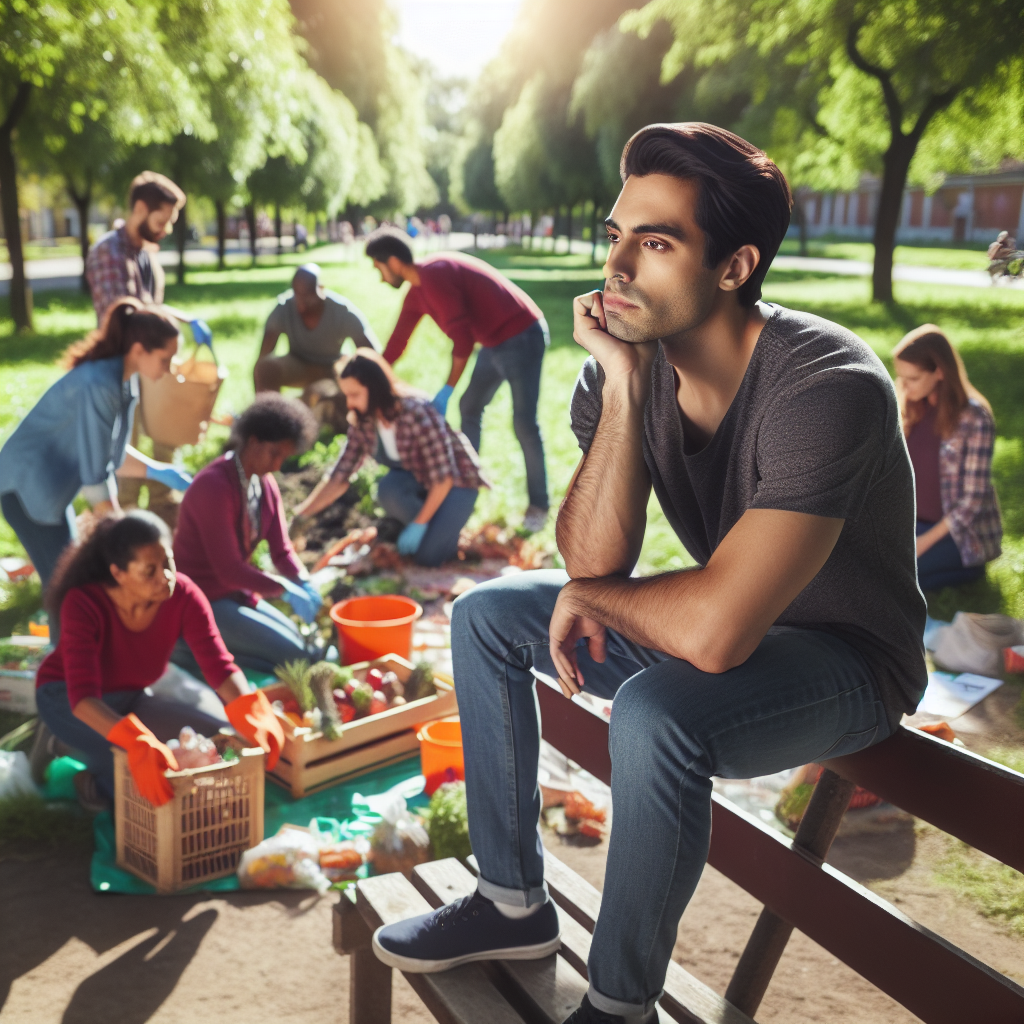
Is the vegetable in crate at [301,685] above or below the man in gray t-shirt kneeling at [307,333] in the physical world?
below

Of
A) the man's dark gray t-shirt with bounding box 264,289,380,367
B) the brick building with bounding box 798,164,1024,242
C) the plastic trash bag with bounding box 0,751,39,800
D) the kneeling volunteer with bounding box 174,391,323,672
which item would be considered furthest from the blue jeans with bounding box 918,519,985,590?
the brick building with bounding box 798,164,1024,242

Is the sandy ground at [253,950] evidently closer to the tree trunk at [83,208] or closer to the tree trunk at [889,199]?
the tree trunk at [889,199]

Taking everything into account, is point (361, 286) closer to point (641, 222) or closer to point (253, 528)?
point (253, 528)

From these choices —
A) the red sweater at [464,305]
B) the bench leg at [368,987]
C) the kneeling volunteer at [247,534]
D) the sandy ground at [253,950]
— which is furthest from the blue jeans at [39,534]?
the bench leg at [368,987]

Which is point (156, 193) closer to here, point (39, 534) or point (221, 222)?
point (39, 534)

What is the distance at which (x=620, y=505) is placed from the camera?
185cm

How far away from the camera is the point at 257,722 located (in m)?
3.08

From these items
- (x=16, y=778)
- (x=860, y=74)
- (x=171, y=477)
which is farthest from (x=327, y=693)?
(x=860, y=74)

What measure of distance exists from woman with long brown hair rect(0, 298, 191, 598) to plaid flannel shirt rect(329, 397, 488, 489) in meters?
1.25

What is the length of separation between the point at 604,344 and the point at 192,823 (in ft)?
6.09

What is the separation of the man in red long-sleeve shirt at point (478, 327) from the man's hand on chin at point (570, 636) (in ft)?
12.1

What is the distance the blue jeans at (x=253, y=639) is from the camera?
13.1 ft

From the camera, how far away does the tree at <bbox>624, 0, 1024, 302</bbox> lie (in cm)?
1241

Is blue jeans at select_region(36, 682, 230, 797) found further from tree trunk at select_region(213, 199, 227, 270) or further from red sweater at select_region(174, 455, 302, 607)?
tree trunk at select_region(213, 199, 227, 270)
